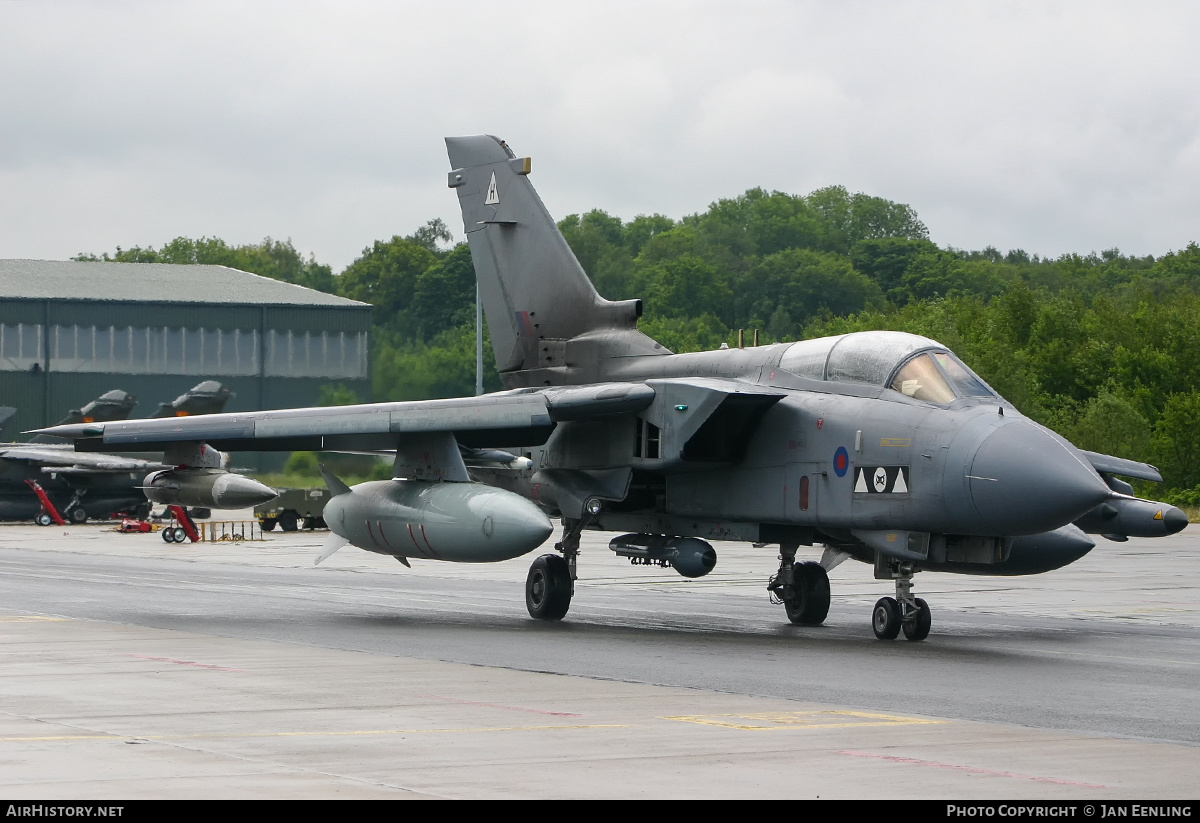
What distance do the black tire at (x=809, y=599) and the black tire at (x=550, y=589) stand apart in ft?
8.10

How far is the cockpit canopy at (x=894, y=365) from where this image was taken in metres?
14.0

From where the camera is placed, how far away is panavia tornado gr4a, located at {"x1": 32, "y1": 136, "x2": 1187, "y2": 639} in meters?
13.5

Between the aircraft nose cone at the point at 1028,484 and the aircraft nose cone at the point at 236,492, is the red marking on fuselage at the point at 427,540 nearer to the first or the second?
the aircraft nose cone at the point at 236,492

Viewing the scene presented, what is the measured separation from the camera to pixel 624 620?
57.7 feet

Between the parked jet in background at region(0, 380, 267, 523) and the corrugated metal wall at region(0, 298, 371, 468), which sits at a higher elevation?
the corrugated metal wall at region(0, 298, 371, 468)

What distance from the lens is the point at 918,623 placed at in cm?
1459

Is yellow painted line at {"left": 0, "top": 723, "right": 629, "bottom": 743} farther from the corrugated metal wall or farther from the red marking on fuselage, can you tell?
the corrugated metal wall

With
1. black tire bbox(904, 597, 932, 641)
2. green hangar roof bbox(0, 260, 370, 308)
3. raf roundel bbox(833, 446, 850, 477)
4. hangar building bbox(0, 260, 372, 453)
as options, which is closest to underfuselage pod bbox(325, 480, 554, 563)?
raf roundel bbox(833, 446, 850, 477)

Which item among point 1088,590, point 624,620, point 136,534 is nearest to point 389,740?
point 624,620

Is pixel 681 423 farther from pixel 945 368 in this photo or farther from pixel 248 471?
pixel 248 471

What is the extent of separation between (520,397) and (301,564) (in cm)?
1403

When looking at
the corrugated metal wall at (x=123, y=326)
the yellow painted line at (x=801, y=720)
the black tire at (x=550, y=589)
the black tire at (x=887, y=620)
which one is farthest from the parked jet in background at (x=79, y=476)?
the yellow painted line at (x=801, y=720)

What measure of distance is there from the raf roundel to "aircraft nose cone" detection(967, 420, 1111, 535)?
5.17 ft

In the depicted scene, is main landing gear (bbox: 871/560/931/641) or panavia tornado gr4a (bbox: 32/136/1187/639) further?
main landing gear (bbox: 871/560/931/641)
